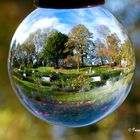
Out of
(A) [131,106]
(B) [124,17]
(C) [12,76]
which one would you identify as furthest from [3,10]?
(C) [12,76]

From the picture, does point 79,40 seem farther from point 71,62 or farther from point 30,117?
point 30,117

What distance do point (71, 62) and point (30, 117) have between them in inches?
72.7

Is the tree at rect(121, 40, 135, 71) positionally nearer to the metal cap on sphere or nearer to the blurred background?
the metal cap on sphere

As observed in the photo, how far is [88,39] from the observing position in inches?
34.1

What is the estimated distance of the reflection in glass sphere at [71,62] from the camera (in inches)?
33.9

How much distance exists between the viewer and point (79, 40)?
33.8 inches

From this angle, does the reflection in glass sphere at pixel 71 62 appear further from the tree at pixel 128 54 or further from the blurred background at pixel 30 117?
the blurred background at pixel 30 117

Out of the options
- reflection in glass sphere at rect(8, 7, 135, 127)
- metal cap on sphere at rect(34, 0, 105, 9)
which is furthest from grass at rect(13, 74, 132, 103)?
metal cap on sphere at rect(34, 0, 105, 9)

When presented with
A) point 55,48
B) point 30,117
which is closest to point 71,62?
point 55,48

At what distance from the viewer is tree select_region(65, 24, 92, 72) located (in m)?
0.85

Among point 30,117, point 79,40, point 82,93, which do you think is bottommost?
point 30,117

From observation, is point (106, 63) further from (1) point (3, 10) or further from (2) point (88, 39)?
(1) point (3, 10)

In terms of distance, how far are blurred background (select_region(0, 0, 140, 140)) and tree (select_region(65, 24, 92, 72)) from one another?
1.70m

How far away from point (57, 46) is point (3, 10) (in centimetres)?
181
